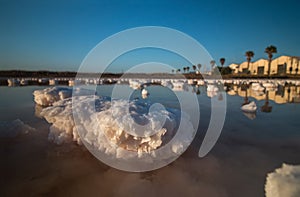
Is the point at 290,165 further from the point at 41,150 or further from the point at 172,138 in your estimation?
the point at 41,150

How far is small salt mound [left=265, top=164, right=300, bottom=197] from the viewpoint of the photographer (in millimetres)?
2318

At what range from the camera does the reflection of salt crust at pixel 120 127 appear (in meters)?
3.01

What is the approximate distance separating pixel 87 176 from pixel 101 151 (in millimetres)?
532

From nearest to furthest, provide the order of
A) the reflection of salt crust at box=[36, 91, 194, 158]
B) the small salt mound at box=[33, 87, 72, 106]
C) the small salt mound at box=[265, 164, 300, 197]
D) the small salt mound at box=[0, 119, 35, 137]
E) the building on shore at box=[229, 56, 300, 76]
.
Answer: the small salt mound at box=[265, 164, 300, 197] → the reflection of salt crust at box=[36, 91, 194, 158] → the small salt mound at box=[0, 119, 35, 137] → the small salt mound at box=[33, 87, 72, 106] → the building on shore at box=[229, 56, 300, 76]

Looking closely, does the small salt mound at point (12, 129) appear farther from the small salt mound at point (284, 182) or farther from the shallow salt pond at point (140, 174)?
the small salt mound at point (284, 182)

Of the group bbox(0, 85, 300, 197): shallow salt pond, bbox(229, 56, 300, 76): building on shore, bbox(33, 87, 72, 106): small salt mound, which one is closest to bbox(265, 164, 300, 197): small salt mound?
bbox(0, 85, 300, 197): shallow salt pond

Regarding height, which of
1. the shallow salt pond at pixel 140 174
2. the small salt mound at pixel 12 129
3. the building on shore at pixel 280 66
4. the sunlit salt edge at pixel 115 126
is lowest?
the shallow salt pond at pixel 140 174

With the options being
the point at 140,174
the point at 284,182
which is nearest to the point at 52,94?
the point at 140,174

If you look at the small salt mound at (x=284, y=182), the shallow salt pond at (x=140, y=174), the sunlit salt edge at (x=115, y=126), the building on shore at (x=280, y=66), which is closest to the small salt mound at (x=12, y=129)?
the shallow salt pond at (x=140, y=174)

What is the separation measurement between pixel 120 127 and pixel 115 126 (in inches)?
4.1

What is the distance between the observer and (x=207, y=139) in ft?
14.1

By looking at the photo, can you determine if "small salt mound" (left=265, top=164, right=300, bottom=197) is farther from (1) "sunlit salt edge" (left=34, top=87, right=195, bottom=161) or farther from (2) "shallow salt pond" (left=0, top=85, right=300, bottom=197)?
(1) "sunlit salt edge" (left=34, top=87, right=195, bottom=161)

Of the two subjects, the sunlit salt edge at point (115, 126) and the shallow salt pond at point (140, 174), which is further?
the sunlit salt edge at point (115, 126)

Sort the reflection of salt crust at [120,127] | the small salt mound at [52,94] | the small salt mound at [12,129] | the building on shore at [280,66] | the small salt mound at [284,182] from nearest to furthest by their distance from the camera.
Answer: the small salt mound at [284,182]
the reflection of salt crust at [120,127]
the small salt mound at [12,129]
the small salt mound at [52,94]
the building on shore at [280,66]
